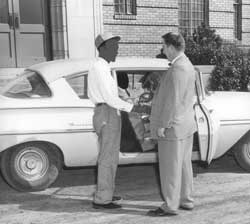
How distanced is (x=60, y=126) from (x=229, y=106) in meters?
2.18

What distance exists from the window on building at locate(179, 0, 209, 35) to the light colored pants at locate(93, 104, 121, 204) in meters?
10.5

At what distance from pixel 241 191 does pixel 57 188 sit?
7.25 ft

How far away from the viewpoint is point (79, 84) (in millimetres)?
5609

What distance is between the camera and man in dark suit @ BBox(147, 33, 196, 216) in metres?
4.27

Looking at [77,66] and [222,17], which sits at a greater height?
[222,17]

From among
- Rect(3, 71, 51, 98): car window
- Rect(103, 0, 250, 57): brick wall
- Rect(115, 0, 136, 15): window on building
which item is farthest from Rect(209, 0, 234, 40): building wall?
Rect(3, 71, 51, 98): car window

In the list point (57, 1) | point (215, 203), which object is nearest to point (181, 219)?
point (215, 203)

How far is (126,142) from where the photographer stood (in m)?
5.73

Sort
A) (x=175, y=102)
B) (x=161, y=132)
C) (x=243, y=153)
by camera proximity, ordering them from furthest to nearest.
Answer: (x=243, y=153), (x=161, y=132), (x=175, y=102)

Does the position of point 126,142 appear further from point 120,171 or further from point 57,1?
point 57,1

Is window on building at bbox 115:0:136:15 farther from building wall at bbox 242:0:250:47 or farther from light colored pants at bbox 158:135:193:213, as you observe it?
light colored pants at bbox 158:135:193:213

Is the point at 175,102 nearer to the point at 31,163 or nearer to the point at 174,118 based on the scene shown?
the point at 174,118

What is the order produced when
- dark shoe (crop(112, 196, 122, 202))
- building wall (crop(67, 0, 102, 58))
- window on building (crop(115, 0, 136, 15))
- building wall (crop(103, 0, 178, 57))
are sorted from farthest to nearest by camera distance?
window on building (crop(115, 0, 136, 15))
building wall (crop(103, 0, 178, 57))
building wall (crop(67, 0, 102, 58))
dark shoe (crop(112, 196, 122, 202))

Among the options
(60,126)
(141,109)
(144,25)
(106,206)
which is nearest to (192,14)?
(144,25)
